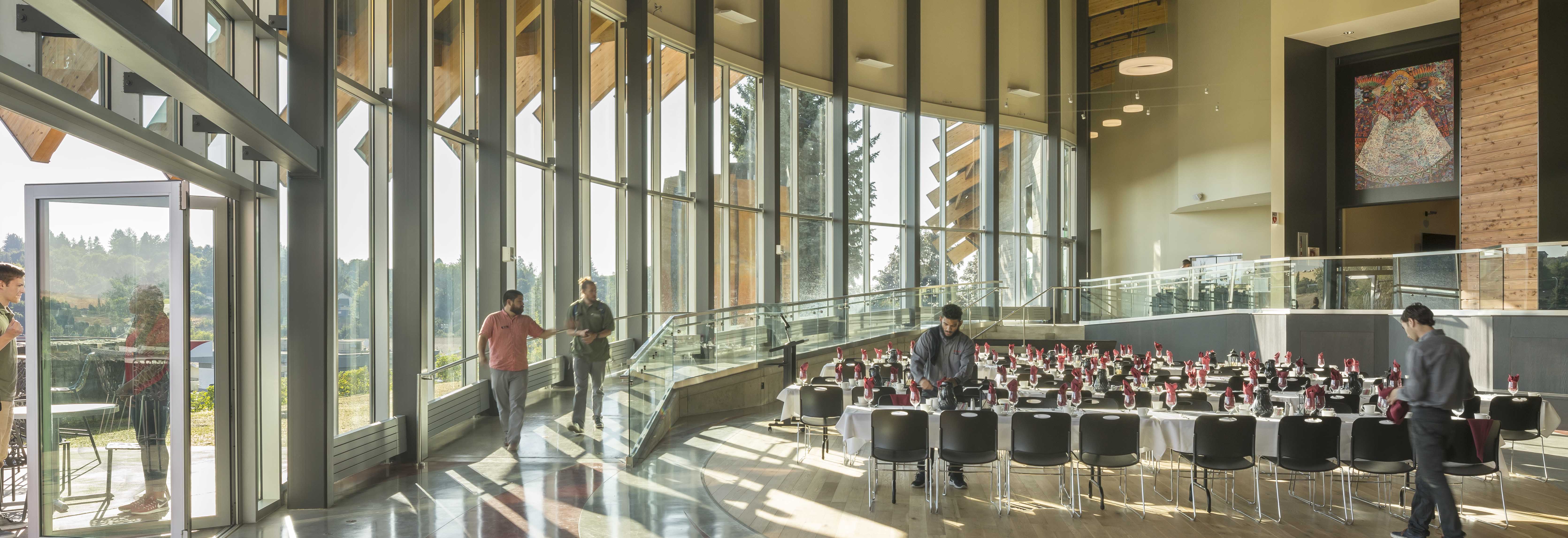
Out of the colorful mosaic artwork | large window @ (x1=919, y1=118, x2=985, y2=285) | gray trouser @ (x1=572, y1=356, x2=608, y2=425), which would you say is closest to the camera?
gray trouser @ (x1=572, y1=356, x2=608, y2=425)

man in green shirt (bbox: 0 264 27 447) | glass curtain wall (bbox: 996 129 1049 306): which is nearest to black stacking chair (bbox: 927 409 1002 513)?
man in green shirt (bbox: 0 264 27 447)

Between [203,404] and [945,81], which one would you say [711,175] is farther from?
[203,404]

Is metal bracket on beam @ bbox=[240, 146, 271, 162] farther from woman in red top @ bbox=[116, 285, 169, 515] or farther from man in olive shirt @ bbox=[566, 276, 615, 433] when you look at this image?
man in olive shirt @ bbox=[566, 276, 615, 433]

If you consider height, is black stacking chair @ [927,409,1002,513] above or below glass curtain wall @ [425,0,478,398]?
below

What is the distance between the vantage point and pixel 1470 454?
5.73 metres

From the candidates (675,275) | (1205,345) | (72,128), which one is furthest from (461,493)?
(1205,345)

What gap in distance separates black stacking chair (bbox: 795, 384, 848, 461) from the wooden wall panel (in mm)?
11031

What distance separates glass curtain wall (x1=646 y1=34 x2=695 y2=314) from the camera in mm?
13656

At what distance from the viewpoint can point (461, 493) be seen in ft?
21.0

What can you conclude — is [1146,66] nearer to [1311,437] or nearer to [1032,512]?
[1311,437]

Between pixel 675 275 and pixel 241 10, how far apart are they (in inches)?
352

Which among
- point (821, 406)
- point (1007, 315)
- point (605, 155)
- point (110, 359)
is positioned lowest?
point (821, 406)

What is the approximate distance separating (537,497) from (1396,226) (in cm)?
1990

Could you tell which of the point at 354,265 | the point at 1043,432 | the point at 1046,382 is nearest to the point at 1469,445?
the point at 1043,432
